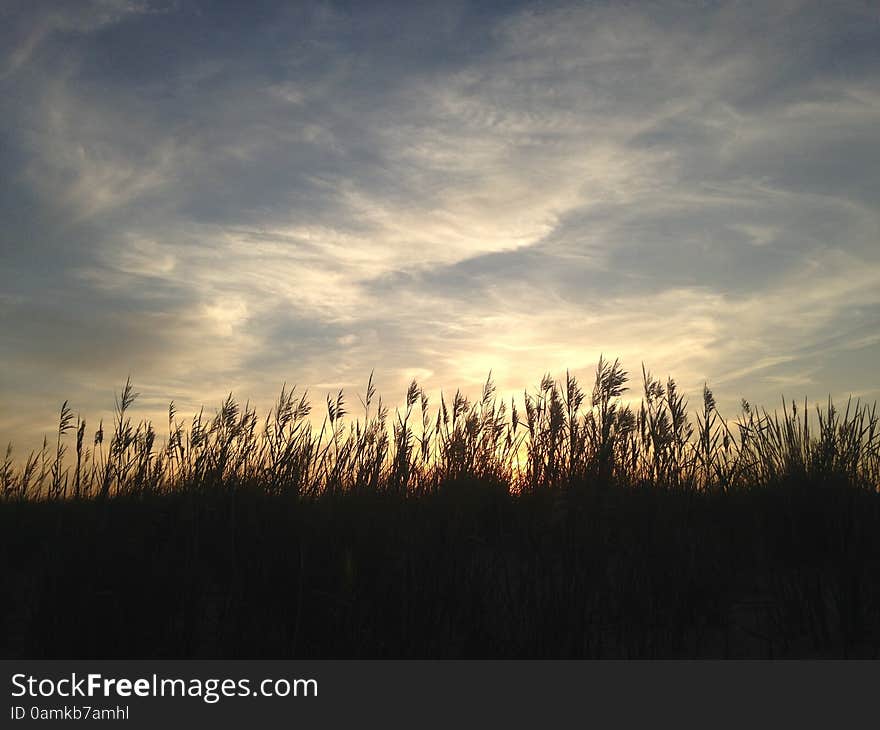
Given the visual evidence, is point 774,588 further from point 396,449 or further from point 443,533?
point 396,449

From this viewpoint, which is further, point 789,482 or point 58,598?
point 789,482

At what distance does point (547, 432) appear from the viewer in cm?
626

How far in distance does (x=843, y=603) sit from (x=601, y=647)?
4.34 ft
